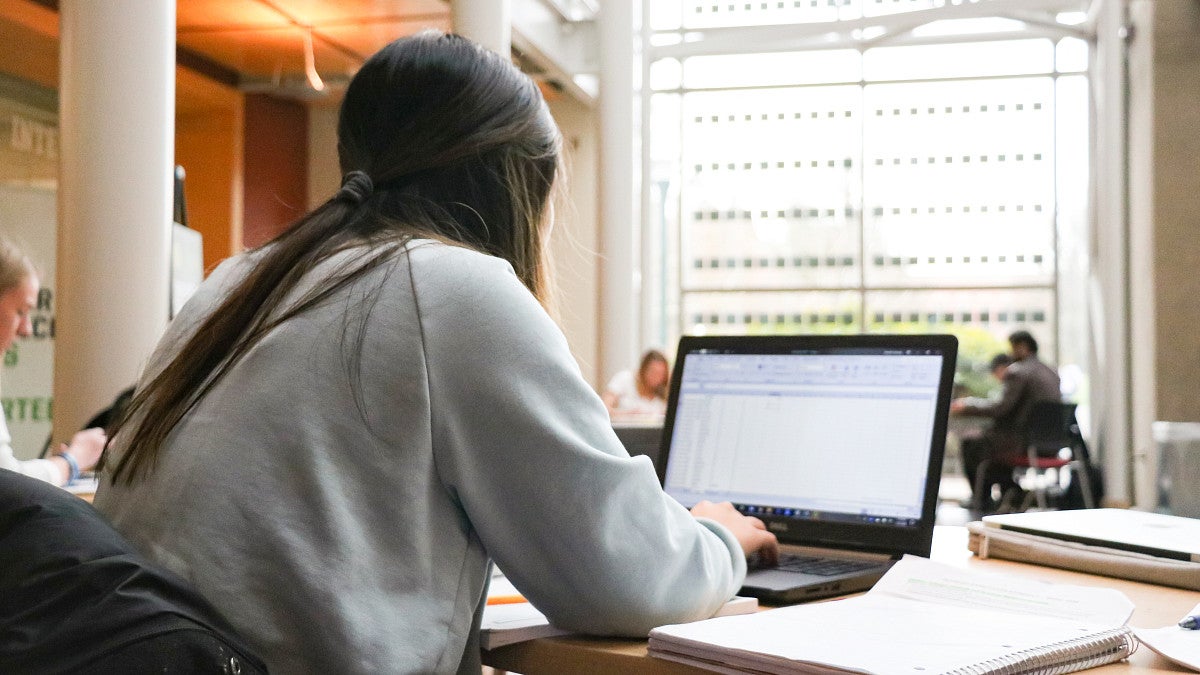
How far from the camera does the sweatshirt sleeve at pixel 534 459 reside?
978 mm

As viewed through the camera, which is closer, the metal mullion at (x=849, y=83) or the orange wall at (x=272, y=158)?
the orange wall at (x=272, y=158)

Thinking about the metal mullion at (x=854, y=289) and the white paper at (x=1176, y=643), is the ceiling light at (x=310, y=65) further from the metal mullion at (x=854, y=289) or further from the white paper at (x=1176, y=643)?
the white paper at (x=1176, y=643)

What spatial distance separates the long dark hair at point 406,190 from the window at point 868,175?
8483mm

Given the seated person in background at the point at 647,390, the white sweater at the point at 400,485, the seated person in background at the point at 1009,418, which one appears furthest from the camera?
the seated person in background at the point at 1009,418

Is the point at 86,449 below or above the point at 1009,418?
above

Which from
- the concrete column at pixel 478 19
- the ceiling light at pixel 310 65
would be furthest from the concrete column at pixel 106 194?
the ceiling light at pixel 310 65

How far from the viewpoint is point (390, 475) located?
3.23 feet

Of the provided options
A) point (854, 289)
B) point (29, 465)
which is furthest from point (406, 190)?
point (854, 289)

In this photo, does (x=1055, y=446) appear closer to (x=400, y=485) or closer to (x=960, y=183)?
(x=960, y=183)

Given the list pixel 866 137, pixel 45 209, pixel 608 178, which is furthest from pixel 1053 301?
pixel 45 209

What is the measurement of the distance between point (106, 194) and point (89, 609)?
3.48 meters

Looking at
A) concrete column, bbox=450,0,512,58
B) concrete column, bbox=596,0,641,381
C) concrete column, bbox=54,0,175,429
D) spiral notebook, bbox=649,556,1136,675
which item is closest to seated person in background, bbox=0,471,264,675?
spiral notebook, bbox=649,556,1136,675

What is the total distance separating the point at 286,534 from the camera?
0.96 metres

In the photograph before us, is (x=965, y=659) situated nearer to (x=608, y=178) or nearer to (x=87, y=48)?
(x=87, y=48)
